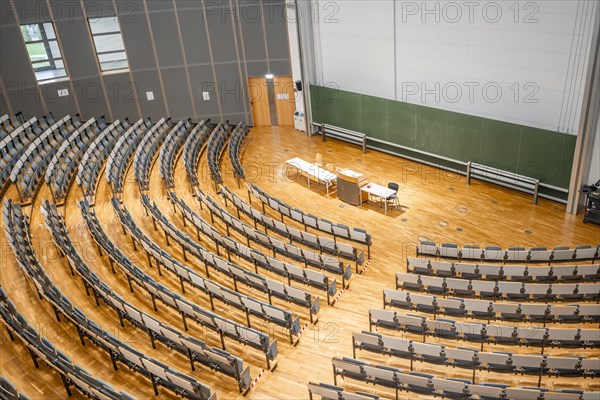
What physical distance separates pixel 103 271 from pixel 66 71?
817cm

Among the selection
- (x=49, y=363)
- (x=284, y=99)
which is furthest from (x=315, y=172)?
(x=49, y=363)

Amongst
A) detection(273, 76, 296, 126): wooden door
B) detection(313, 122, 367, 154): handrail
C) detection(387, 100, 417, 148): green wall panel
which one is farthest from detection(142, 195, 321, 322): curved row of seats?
detection(273, 76, 296, 126): wooden door

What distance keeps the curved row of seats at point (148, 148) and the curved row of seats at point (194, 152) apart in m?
0.57

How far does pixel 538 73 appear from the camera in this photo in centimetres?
1058

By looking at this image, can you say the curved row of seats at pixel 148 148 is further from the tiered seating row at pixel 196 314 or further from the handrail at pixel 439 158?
the handrail at pixel 439 158

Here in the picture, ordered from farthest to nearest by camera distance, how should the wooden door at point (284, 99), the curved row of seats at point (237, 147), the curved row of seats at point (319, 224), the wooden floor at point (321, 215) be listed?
the wooden door at point (284, 99)
the curved row of seats at point (237, 147)
the curved row of seats at point (319, 224)
the wooden floor at point (321, 215)

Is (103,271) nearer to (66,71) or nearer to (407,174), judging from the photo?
(407,174)

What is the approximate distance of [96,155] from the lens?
1312cm

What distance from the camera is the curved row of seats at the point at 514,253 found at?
866 centimetres

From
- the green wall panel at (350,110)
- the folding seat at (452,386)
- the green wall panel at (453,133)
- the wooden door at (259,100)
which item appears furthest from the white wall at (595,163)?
the wooden door at (259,100)

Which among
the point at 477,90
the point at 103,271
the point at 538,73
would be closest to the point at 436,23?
the point at 477,90

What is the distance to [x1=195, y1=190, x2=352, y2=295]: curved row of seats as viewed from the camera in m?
8.44

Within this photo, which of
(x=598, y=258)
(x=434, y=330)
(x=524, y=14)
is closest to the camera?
(x=434, y=330)

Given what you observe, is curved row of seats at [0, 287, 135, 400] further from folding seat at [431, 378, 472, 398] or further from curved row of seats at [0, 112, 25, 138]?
curved row of seats at [0, 112, 25, 138]
